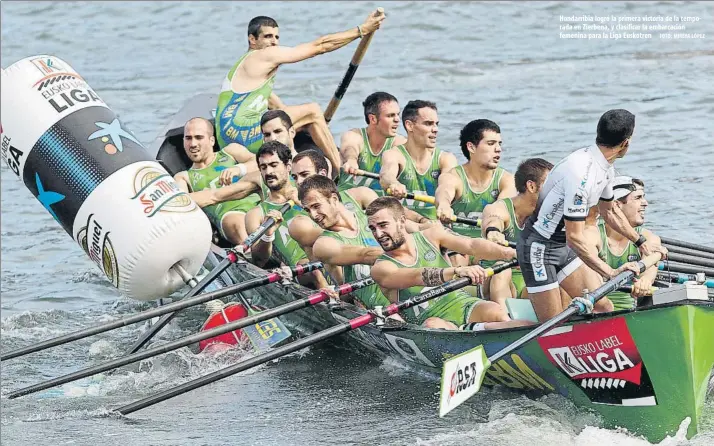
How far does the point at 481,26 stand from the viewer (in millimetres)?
21484

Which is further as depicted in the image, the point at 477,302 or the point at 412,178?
the point at 412,178

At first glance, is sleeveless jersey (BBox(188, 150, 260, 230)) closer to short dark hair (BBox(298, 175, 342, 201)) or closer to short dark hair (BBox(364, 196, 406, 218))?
short dark hair (BBox(298, 175, 342, 201))

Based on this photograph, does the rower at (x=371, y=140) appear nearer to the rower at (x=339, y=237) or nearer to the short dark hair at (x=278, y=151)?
the short dark hair at (x=278, y=151)

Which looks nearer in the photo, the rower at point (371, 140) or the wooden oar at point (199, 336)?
the wooden oar at point (199, 336)

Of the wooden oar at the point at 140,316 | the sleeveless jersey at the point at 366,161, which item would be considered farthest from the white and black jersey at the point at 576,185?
the sleeveless jersey at the point at 366,161

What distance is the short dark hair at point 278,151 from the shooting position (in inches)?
362

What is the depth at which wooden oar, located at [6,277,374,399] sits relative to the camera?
763cm

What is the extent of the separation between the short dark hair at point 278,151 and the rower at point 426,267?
1.81 meters

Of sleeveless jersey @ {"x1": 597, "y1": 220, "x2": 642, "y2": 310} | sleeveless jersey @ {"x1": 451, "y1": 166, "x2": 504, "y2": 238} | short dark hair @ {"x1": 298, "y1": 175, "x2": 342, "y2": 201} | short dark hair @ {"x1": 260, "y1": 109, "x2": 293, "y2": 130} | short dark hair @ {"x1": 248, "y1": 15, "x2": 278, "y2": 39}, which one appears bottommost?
sleeveless jersey @ {"x1": 597, "y1": 220, "x2": 642, "y2": 310}

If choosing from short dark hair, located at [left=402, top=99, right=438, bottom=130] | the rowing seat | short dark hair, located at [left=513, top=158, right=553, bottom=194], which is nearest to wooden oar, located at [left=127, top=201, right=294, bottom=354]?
short dark hair, located at [left=402, top=99, right=438, bottom=130]

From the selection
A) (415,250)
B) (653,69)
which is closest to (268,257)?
(415,250)

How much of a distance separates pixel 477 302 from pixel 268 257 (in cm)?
247

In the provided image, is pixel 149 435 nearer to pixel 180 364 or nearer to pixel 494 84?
pixel 180 364

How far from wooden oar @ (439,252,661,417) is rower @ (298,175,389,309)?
1518 mm
